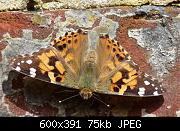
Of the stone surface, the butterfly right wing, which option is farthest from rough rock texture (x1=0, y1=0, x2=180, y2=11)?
the butterfly right wing

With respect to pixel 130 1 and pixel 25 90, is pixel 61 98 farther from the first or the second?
pixel 130 1

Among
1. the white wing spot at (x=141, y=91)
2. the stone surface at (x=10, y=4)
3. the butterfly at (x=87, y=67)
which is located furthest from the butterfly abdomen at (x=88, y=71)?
the stone surface at (x=10, y=4)

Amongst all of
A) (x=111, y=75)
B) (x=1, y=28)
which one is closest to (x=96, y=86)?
(x=111, y=75)

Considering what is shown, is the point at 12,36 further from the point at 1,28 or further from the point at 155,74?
the point at 155,74

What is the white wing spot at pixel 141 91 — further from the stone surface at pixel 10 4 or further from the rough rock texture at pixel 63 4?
the stone surface at pixel 10 4

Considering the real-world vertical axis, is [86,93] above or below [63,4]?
below

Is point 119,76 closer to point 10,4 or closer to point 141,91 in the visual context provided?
point 141,91

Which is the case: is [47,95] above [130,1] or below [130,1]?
below

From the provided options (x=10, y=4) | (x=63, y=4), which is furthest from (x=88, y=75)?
(x=10, y=4)
